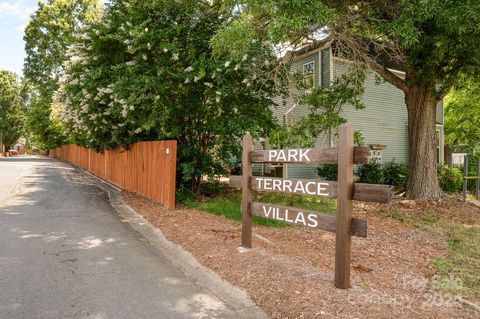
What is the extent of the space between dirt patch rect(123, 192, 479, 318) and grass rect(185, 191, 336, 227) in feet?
1.71

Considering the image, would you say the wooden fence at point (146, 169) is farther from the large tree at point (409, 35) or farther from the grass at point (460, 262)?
the grass at point (460, 262)

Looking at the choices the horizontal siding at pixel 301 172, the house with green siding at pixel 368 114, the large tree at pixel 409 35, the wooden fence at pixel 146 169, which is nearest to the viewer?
the large tree at pixel 409 35

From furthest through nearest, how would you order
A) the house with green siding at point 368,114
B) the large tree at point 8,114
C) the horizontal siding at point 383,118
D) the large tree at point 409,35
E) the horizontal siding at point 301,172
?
1. the large tree at point 8,114
2. the horizontal siding at point 383,118
3. the horizontal siding at point 301,172
4. the house with green siding at point 368,114
5. the large tree at point 409,35

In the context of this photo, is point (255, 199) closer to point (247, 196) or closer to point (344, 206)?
point (247, 196)

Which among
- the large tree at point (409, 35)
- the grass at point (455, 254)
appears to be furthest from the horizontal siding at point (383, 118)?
the grass at point (455, 254)

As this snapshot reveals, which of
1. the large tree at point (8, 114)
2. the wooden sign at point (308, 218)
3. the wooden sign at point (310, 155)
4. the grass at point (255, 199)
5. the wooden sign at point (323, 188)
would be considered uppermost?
the large tree at point (8, 114)

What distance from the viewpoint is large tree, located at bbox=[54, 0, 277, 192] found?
929cm

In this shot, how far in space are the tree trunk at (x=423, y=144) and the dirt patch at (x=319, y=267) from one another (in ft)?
9.34

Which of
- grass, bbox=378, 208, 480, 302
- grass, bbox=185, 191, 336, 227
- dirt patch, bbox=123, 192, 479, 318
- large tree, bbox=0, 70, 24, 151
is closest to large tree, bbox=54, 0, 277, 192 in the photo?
grass, bbox=185, 191, 336, 227

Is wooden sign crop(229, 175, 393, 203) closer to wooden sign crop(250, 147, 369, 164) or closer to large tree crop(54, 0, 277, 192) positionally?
wooden sign crop(250, 147, 369, 164)

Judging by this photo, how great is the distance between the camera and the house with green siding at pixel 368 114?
15.5 metres

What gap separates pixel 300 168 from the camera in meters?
16.6

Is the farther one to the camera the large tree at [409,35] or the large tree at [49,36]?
the large tree at [49,36]

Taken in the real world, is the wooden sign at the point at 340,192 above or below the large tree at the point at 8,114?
below
